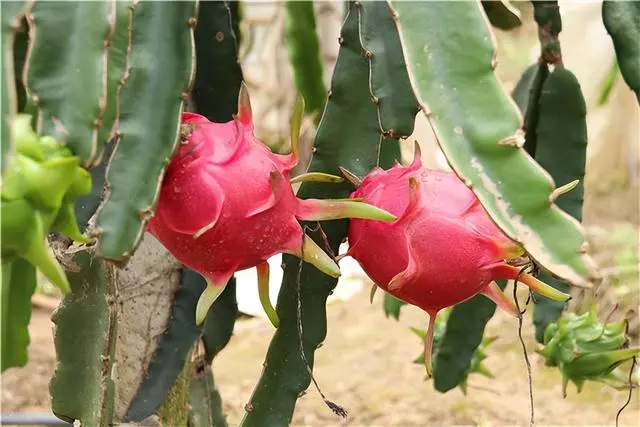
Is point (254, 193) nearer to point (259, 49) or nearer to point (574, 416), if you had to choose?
point (574, 416)

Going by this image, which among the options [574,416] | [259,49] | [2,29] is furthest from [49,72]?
[259,49]

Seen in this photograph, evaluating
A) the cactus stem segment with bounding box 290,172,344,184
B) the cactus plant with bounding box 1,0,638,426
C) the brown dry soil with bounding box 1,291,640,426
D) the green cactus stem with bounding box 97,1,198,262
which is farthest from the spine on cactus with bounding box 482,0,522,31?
the brown dry soil with bounding box 1,291,640,426

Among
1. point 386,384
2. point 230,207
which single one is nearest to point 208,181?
point 230,207

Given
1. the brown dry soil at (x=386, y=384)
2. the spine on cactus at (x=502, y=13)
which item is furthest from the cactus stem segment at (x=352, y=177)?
the brown dry soil at (x=386, y=384)

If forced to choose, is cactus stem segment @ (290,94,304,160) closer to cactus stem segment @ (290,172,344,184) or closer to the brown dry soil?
cactus stem segment @ (290,172,344,184)

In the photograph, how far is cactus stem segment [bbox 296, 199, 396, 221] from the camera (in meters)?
0.61

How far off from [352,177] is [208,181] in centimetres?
19

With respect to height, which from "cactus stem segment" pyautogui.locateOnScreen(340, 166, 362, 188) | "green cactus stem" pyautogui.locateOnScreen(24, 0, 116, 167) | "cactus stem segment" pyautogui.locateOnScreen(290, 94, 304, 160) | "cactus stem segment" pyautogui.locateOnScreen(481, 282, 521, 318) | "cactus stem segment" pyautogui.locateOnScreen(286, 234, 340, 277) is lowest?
"cactus stem segment" pyautogui.locateOnScreen(481, 282, 521, 318)

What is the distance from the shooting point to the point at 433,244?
0.62m

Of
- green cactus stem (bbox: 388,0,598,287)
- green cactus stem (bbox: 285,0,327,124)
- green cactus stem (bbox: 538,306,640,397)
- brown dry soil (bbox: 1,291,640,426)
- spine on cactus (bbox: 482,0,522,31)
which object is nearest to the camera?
green cactus stem (bbox: 388,0,598,287)

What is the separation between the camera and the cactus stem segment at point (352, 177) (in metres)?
0.72

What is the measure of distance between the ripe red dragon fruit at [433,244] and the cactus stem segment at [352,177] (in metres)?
0.05

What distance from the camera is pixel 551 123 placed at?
1104mm

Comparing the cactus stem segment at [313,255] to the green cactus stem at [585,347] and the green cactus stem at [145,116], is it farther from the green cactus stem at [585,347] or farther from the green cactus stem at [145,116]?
the green cactus stem at [585,347]
